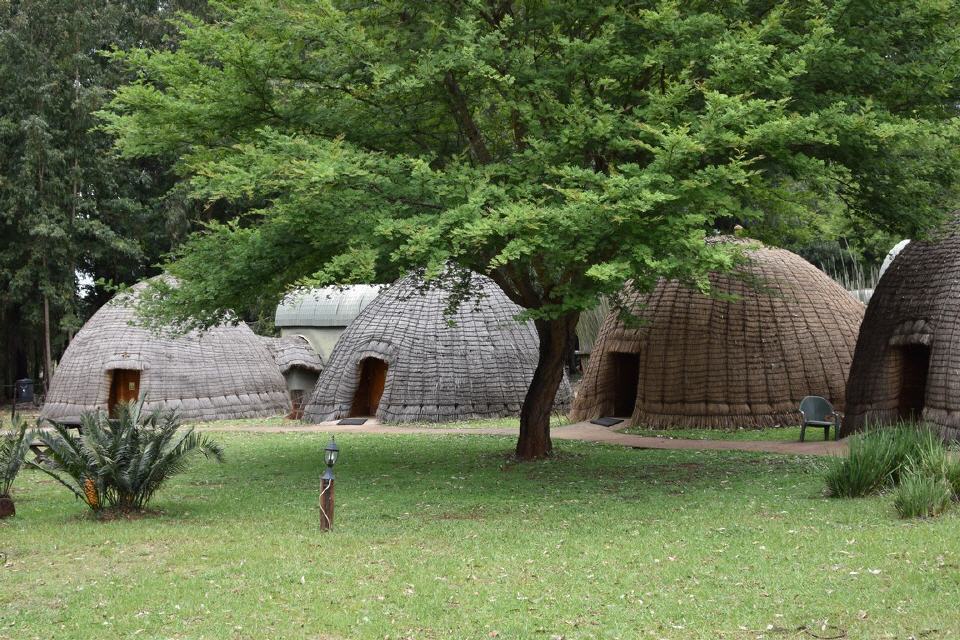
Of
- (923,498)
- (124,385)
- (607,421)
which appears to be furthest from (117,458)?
(124,385)

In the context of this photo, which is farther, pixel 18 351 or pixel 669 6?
pixel 18 351

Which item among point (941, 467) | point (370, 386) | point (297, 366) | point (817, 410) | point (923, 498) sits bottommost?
point (923, 498)

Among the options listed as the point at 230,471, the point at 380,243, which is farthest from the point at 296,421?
the point at 380,243

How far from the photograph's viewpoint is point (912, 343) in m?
16.0

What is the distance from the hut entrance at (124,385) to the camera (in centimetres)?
2806

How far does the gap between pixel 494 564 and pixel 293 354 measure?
77.4 feet

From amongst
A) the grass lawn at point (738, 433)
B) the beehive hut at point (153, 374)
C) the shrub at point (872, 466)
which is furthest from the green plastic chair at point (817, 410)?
the beehive hut at point (153, 374)

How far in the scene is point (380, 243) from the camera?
40.3 ft

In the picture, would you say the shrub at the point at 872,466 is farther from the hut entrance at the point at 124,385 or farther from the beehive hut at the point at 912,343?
the hut entrance at the point at 124,385

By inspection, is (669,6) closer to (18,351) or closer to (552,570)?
(552,570)

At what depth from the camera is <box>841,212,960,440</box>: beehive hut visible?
1519 cm

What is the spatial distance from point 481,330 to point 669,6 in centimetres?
1397

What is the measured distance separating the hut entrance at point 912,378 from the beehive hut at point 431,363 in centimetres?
1022

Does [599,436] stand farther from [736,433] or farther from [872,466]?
[872,466]
